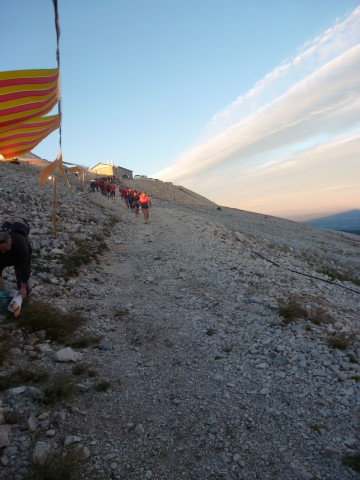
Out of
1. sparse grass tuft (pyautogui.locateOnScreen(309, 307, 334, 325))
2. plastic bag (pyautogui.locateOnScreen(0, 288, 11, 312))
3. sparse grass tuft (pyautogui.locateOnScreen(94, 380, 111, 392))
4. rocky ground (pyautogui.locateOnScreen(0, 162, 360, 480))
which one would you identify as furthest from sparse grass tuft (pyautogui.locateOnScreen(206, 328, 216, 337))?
plastic bag (pyautogui.locateOnScreen(0, 288, 11, 312))

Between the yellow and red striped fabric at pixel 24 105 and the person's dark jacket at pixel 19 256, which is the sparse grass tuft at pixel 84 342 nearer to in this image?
the person's dark jacket at pixel 19 256

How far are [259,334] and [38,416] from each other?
5.58 m

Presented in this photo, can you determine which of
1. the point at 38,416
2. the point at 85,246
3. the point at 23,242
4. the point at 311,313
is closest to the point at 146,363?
the point at 38,416

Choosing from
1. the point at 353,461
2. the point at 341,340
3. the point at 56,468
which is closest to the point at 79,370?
the point at 56,468

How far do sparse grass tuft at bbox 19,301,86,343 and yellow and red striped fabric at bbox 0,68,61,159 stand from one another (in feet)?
14.4

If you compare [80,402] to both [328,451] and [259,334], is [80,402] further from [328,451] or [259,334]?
[259,334]

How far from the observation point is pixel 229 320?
898cm

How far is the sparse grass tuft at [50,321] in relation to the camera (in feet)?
23.4

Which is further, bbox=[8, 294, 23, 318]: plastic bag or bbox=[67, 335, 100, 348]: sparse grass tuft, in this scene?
bbox=[8, 294, 23, 318]: plastic bag

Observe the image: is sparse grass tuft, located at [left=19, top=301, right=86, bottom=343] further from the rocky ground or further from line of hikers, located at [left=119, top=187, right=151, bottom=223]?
line of hikers, located at [left=119, top=187, right=151, bottom=223]

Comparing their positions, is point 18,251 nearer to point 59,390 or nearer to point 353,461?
point 59,390

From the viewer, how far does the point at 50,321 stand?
7426 mm

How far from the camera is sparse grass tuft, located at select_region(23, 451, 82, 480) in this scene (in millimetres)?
3652

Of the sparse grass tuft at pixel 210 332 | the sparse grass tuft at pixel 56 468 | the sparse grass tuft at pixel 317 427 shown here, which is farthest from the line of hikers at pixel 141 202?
the sparse grass tuft at pixel 56 468
